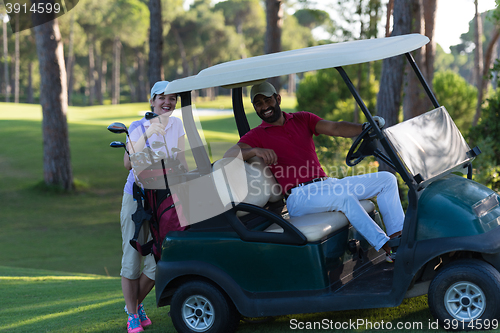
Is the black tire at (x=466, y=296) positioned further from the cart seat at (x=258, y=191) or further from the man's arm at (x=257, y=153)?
the man's arm at (x=257, y=153)

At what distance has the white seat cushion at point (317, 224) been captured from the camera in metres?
A: 3.20

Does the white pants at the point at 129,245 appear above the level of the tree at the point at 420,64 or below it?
below

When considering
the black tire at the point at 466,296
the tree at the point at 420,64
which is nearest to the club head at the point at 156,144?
the black tire at the point at 466,296

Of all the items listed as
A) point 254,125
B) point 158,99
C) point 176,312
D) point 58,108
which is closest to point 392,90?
point 254,125

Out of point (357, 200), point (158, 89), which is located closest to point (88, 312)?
point (158, 89)

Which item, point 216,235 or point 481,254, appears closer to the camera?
point 481,254

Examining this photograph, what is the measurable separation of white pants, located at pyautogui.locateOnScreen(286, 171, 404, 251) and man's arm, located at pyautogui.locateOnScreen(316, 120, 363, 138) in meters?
0.35

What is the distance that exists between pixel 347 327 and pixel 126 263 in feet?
5.51

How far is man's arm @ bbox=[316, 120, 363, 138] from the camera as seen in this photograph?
150 inches

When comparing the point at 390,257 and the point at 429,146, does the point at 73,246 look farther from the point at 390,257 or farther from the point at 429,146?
the point at 429,146

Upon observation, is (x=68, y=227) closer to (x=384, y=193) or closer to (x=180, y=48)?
(x=384, y=193)

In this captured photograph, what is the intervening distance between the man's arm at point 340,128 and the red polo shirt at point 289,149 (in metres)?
0.12

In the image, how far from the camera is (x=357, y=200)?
342 cm

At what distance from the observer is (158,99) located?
3742 millimetres
